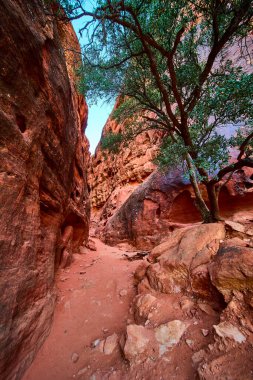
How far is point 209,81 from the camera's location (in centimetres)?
795

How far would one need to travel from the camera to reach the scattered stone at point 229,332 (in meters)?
2.71

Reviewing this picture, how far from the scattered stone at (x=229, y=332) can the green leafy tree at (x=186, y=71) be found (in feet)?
14.8

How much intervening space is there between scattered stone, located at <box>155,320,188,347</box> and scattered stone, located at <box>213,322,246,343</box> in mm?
669

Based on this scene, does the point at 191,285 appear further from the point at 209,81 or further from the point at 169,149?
the point at 209,81

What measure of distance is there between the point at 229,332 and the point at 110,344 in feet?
7.57

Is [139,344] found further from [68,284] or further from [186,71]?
[186,71]

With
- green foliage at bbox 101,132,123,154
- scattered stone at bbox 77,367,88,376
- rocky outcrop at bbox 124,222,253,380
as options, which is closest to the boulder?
rocky outcrop at bbox 124,222,253,380

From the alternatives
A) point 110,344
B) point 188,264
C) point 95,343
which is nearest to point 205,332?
point 188,264

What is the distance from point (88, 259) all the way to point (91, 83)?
342 inches

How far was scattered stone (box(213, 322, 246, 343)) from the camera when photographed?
8.91ft

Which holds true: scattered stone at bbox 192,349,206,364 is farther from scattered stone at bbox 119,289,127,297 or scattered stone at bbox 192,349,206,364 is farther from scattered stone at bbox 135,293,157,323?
scattered stone at bbox 119,289,127,297

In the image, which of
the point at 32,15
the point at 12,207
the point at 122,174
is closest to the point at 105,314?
the point at 12,207

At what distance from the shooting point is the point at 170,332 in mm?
3352

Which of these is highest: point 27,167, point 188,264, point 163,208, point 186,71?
point 186,71
